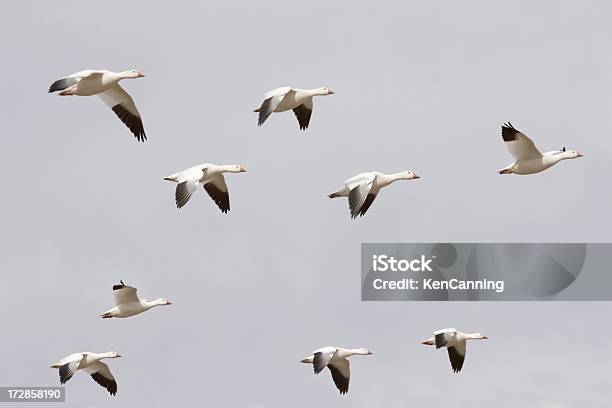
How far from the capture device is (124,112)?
40188 millimetres

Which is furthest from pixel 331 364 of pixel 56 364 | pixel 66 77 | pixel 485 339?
pixel 66 77

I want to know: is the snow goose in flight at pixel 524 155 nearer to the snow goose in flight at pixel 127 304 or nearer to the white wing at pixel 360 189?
the white wing at pixel 360 189

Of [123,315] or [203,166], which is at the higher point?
[203,166]

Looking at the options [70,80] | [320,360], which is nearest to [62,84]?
[70,80]

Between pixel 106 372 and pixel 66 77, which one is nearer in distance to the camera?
pixel 66 77

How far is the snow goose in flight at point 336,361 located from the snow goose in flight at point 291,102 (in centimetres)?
498

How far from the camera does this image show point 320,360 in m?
40.4

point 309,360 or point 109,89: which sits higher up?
point 109,89

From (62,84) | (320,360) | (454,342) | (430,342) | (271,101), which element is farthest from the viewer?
(454,342)

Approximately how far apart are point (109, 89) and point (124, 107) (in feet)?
2.07

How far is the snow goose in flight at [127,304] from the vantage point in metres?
38.9

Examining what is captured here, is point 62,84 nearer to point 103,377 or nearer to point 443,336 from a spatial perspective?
point 103,377

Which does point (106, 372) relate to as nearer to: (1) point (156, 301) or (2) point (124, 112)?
(1) point (156, 301)

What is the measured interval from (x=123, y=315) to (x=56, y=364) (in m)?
1.63
